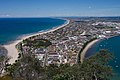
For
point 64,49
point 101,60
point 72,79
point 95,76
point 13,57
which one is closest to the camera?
point 72,79

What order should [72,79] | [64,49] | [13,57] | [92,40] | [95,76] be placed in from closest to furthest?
1. [72,79]
2. [95,76]
3. [13,57]
4. [64,49]
5. [92,40]

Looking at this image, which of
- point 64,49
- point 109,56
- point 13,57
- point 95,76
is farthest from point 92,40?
point 95,76

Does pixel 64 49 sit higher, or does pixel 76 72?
pixel 76 72

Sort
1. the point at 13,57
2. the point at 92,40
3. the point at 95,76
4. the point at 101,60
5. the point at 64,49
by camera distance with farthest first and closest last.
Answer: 1. the point at 92,40
2. the point at 64,49
3. the point at 13,57
4. the point at 101,60
5. the point at 95,76

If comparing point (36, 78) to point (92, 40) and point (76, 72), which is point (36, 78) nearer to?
point (76, 72)

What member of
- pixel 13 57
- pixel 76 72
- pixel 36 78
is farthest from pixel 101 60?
pixel 13 57

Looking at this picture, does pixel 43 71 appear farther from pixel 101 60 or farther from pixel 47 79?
pixel 101 60

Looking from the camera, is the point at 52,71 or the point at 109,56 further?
the point at 109,56

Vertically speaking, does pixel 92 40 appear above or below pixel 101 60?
below

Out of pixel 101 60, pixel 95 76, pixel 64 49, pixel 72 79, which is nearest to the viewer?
pixel 72 79
